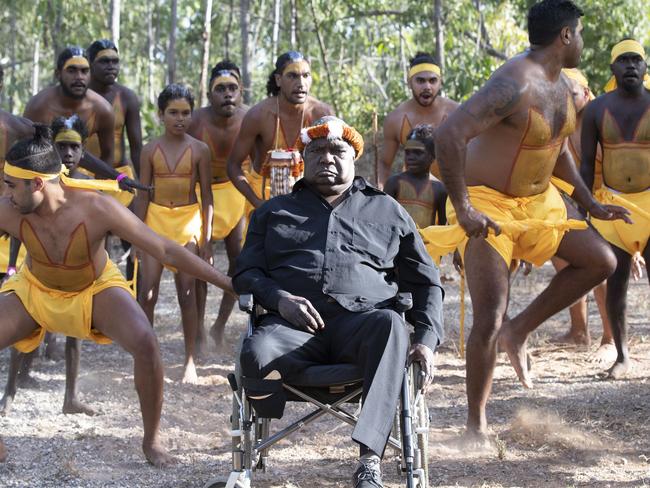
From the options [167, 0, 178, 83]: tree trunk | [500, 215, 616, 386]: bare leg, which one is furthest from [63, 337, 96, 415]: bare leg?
[167, 0, 178, 83]: tree trunk

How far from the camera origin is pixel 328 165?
4.80m

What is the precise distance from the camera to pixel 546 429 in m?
5.80

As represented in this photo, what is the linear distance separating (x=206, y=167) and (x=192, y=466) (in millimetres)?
3167

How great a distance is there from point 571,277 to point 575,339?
2.67 meters

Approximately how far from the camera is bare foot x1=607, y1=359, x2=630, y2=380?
7082 millimetres

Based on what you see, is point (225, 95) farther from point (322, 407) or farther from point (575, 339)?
point (322, 407)

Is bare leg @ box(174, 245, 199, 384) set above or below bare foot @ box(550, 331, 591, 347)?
above

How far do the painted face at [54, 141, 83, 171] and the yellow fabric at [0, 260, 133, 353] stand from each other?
156cm

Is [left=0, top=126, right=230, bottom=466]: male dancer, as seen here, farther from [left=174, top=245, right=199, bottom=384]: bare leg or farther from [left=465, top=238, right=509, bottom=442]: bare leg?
[left=174, top=245, right=199, bottom=384]: bare leg

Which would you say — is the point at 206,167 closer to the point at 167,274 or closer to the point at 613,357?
the point at 613,357

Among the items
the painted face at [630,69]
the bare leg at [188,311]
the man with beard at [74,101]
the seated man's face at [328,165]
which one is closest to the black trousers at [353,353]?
the seated man's face at [328,165]

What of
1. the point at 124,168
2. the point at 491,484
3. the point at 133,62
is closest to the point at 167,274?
the point at 124,168

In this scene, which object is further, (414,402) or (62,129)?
(62,129)

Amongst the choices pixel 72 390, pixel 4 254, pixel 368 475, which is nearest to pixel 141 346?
pixel 72 390
